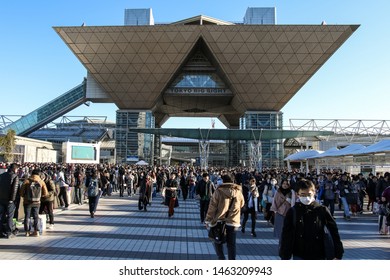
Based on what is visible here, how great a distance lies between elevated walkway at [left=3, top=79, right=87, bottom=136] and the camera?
2191 inches

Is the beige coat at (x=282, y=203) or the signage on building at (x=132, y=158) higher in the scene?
the signage on building at (x=132, y=158)

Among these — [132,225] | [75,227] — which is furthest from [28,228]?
[132,225]

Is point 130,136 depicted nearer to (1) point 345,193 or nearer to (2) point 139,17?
(2) point 139,17

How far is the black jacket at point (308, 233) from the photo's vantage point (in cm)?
384

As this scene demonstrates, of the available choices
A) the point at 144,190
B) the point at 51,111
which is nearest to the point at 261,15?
the point at 51,111

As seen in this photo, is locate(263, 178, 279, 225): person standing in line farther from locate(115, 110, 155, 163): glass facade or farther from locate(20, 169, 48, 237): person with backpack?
locate(115, 110, 155, 163): glass facade

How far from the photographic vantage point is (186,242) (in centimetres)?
862

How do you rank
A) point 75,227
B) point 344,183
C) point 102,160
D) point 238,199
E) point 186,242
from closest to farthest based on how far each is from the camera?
point 238,199
point 186,242
point 75,227
point 344,183
point 102,160

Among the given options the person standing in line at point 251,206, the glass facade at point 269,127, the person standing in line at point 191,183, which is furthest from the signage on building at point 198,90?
the person standing in line at point 251,206

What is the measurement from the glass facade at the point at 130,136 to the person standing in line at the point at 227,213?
5022 centimetres

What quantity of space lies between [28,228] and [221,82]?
171ft

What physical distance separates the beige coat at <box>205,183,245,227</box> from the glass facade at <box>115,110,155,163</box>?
165 ft

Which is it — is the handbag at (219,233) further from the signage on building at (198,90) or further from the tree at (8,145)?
the signage on building at (198,90)

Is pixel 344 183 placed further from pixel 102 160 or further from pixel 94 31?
pixel 102 160
